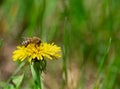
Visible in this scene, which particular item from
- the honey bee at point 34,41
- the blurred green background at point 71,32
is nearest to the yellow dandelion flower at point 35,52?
the honey bee at point 34,41

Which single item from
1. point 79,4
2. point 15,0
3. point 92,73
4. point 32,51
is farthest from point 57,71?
point 32,51

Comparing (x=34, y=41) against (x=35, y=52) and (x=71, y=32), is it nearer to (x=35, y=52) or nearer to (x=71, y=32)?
(x=35, y=52)

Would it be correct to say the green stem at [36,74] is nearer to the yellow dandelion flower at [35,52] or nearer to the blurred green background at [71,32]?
the yellow dandelion flower at [35,52]

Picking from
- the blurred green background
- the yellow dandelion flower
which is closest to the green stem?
the yellow dandelion flower

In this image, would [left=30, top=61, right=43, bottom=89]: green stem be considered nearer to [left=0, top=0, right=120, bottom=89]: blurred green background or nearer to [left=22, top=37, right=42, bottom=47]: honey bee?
[left=22, top=37, right=42, bottom=47]: honey bee

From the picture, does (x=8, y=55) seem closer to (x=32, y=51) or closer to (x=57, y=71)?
(x=57, y=71)
